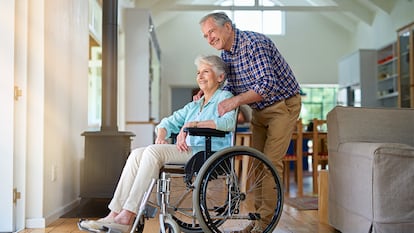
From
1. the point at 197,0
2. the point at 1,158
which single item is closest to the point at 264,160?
the point at 1,158

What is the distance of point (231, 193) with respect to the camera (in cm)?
231

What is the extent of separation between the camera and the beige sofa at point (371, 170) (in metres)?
2.45

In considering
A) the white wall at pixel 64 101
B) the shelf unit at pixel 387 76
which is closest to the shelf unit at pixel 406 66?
the shelf unit at pixel 387 76

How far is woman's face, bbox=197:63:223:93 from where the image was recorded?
8.35 feet

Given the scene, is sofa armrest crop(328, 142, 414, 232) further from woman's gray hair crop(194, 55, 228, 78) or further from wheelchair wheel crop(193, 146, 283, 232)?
woman's gray hair crop(194, 55, 228, 78)

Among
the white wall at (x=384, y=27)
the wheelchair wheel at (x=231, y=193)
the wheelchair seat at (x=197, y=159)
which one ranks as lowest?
the wheelchair wheel at (x=231, y=193)

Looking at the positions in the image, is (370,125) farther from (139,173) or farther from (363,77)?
(363,77)

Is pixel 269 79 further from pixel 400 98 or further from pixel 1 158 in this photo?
pixel 400 98

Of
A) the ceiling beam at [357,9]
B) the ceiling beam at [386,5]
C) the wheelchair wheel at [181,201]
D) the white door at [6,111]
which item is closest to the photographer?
the wheelchair wheel at [181,201]

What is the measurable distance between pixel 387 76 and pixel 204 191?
8468 mm

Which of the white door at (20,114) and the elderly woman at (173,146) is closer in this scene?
the elderly woman at (173,146)

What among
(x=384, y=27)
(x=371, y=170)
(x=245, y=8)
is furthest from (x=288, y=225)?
(x=245, y=8)

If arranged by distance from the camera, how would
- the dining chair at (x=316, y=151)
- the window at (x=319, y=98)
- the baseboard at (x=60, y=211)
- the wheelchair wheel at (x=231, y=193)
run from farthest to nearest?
the window at (x=319, y=98), the dining chair at (x=316, y=151), the baseboard at (x=60, y=211), the wheelchair wheel at (x=231, y=193)

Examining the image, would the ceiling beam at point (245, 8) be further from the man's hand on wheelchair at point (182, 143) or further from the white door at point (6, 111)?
the man's hand on wheelchair at point (182, 143)
